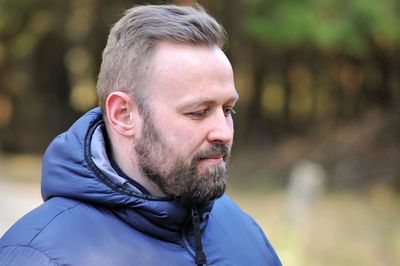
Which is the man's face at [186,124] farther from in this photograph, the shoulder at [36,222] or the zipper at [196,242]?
the shoulder at [36,222]

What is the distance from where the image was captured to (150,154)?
1.83 m

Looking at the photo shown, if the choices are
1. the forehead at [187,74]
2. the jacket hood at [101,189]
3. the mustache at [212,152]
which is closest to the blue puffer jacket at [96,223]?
the jacket hood at [101,189]

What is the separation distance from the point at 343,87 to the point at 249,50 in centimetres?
449

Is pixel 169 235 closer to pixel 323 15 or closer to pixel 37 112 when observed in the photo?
pixel 323 15

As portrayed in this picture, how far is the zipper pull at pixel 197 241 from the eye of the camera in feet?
5.94

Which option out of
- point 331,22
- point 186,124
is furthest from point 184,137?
point 331,22

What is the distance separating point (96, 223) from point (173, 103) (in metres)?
0.35

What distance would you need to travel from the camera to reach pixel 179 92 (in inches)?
70.7

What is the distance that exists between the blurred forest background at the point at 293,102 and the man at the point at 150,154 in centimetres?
544

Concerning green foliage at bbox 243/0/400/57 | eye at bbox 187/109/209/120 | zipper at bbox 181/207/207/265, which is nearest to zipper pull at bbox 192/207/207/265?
zipper at bbox 181/207/207/265

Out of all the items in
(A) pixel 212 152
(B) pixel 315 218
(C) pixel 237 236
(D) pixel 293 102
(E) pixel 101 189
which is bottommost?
(D) pixel 293 102

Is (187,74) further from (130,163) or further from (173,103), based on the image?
(130,163)

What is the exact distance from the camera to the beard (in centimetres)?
181

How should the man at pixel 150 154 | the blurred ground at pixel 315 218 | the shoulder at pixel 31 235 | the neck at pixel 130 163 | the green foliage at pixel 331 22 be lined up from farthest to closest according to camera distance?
the green foliage at pixel 331 22
the blurred ground at pixel 315 218
the neck at pixel 130 163
the man at pixel 150 154
the shoulder at pixel 31 235
